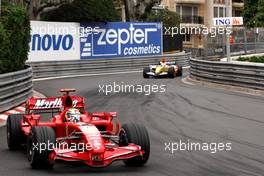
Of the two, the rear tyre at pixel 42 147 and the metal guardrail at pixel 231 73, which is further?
the metal guardrail at pixel 231 73

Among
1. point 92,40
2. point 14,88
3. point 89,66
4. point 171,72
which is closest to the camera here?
point 14,88

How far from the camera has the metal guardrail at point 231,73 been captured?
801 inches

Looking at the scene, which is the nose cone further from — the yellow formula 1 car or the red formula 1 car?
the yellow formula 1 car

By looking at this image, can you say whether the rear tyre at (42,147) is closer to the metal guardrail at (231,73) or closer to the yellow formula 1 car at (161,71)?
the metal guardrail at (231,73)

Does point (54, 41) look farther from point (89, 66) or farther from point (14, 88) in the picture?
point (14, 88)

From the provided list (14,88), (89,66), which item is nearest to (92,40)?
(89,66)

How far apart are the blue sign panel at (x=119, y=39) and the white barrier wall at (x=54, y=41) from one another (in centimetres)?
65

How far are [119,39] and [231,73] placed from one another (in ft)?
53.3

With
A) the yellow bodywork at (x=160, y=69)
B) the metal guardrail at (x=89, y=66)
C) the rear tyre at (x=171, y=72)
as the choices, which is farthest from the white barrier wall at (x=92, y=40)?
the rear tyre at (x=171, y=72)

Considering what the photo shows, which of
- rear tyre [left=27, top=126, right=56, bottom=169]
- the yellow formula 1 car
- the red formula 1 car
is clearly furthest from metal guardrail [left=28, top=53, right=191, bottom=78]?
rear tyre [left=27, top=126, right=56, bottom=169]

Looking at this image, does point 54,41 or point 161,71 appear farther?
point 54,41

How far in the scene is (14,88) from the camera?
1652 cm

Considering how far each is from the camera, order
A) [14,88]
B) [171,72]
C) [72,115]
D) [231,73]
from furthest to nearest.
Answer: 1. [171,72]
2. [231,73]
3. [14,88]
4. [72,115]

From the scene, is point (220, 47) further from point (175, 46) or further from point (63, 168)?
point (63, 168)
